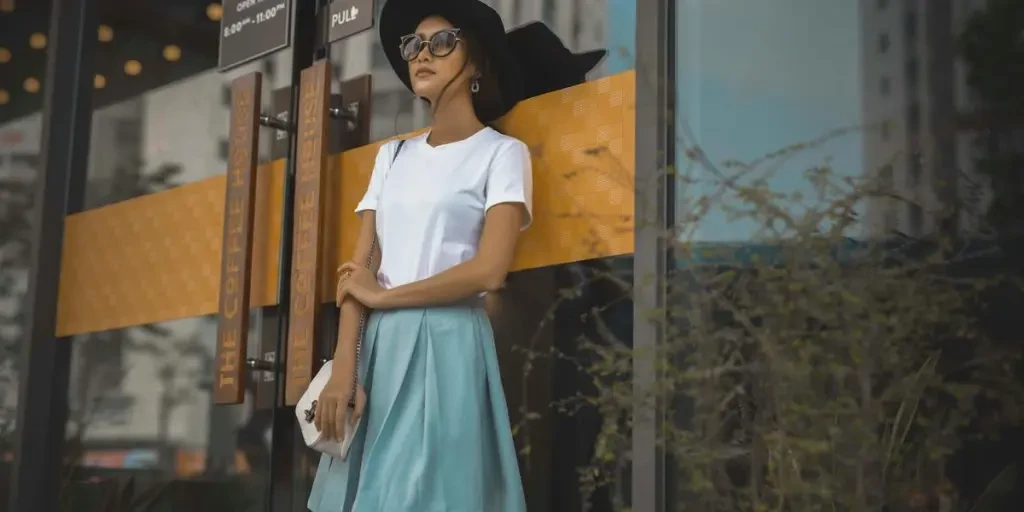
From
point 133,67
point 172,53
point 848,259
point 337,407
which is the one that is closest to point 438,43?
point 337,407

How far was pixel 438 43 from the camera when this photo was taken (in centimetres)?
317

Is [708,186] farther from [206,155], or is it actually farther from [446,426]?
[206,155]

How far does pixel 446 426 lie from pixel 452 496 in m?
0.16

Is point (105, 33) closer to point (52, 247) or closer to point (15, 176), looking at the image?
point (15, 176)

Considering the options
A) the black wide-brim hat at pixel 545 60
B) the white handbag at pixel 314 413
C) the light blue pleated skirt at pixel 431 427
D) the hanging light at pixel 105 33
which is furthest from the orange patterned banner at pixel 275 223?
the hanging light at pixel 105 33

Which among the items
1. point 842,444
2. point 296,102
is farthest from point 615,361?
point 296,102

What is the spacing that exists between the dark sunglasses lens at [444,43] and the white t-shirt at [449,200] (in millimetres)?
221

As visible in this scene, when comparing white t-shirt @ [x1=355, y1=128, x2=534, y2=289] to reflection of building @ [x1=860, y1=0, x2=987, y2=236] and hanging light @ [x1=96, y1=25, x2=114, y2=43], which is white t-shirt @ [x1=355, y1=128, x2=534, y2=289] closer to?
reflection of building @ [x1=860, y1=0, x2=987, y2=236]

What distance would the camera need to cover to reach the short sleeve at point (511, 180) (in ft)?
9.79

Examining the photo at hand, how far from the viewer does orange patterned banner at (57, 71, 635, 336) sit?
298cm

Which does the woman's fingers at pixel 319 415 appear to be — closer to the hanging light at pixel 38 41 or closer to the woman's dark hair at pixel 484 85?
the woman's dark hair at pixel 484 85

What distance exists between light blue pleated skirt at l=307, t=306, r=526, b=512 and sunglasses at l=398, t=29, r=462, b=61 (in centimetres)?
65

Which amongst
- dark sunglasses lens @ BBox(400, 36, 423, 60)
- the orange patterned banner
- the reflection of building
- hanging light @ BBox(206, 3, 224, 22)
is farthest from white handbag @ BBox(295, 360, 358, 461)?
hanging light @ BBox(206, 3, 224, 22)

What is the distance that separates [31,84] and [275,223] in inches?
72.5
